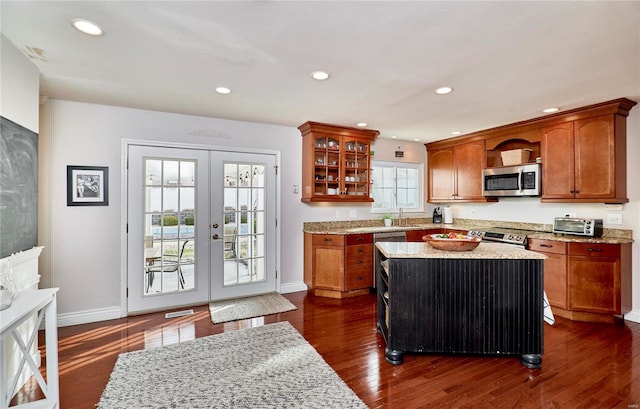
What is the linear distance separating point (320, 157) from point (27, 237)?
326 centimetres

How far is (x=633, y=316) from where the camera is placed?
3.43 m

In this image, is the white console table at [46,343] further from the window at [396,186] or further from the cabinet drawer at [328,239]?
the window at [396,186]

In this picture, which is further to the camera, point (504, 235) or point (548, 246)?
point (504, 235)

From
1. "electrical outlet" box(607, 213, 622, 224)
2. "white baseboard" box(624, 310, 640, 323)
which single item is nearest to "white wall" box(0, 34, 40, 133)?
"electrical outlet" box(607, 213, 622, 224)

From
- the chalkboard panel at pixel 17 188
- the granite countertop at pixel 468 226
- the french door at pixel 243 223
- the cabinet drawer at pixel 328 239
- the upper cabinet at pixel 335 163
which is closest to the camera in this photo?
the chalkboard panel at pixel 17 188

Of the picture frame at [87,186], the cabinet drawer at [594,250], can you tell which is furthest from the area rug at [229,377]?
the cabinet drawer at [594,250]

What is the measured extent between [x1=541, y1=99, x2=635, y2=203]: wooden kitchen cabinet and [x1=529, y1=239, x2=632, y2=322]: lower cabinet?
594 millimetres

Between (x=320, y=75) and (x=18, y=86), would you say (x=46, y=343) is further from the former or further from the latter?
(x=320, y=75)

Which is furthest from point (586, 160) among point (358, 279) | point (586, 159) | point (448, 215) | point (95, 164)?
point (95, 164)

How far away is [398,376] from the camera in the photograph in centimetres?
232

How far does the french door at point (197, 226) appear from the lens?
144 inches

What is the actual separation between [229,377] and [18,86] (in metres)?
2.61

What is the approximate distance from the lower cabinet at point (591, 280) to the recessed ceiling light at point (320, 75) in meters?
3.28

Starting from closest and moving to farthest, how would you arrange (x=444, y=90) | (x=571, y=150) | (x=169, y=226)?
(x=444, y=90) → (x=571, y=150) → (x=169, y=226)
